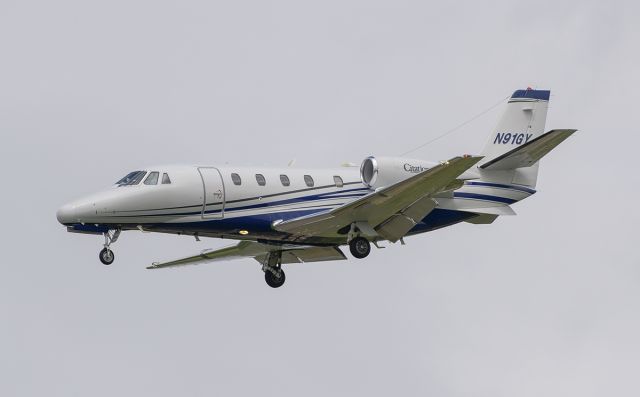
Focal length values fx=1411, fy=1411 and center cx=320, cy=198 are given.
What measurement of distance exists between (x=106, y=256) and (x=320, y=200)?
5.86m

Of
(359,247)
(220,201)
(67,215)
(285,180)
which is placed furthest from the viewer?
(359,247)

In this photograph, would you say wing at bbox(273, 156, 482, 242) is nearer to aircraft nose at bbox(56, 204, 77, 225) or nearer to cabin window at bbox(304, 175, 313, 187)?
cabin window at bbox(304, 175, 313, 187)

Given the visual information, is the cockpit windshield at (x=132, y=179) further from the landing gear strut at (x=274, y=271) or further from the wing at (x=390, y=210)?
the landing gear strut at (x=274, y=271)

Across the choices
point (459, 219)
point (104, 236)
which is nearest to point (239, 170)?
point (104, 236)

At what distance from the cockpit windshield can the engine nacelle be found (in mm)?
5895

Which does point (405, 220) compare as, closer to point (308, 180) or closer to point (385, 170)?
point (385, 170)

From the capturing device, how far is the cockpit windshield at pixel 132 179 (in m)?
33.8

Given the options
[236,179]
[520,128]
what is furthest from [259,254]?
[520,128]

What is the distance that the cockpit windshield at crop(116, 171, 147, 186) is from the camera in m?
33.8

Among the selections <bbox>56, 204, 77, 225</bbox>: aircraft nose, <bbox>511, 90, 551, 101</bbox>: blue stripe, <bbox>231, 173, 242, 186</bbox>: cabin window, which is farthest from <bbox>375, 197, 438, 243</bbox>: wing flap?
<bbox>56, 204, 77, 225</bbox>: aircraft nose

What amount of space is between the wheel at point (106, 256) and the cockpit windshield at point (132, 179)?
5.58ft

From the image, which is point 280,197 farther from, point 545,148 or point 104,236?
point 545,148

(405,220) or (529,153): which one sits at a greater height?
(529,153)

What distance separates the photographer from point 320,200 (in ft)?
118
